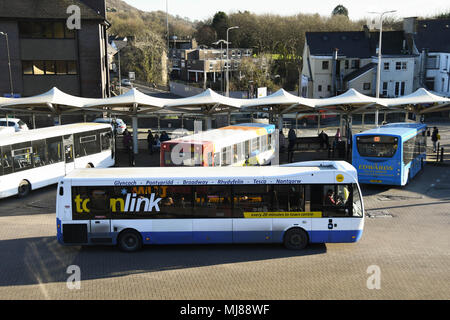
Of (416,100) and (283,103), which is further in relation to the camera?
(416,100)

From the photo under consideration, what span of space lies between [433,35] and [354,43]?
10.1 meters

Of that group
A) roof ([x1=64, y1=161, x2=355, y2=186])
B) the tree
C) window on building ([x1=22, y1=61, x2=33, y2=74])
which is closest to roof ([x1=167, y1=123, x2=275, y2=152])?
roof ([x1=64, y1=161, x2=355, y2=186])

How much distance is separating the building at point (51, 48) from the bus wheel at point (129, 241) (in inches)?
1454

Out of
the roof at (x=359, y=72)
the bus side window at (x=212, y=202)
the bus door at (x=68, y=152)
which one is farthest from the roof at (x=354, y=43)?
the bus side window at (x=212, y=202)

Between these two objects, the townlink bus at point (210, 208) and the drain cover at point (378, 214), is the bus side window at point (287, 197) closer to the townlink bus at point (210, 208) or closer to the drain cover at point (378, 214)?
the townlink bus at point (210, 208)

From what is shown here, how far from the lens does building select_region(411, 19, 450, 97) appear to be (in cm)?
6391

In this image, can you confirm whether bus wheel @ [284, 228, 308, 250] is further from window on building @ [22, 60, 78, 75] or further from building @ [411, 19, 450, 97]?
building @ [411, 19, 450, 97]

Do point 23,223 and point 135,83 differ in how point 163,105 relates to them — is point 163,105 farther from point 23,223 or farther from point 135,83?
point 135,83

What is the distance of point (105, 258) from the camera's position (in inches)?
535

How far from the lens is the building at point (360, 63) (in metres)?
63.1

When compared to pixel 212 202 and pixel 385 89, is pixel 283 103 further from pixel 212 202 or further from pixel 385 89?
pixel 385 89

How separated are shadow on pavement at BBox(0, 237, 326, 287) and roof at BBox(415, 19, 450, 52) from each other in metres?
57.6

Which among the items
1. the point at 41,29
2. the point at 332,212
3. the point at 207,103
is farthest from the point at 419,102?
the point at 41,29

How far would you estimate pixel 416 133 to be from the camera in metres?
24.5
